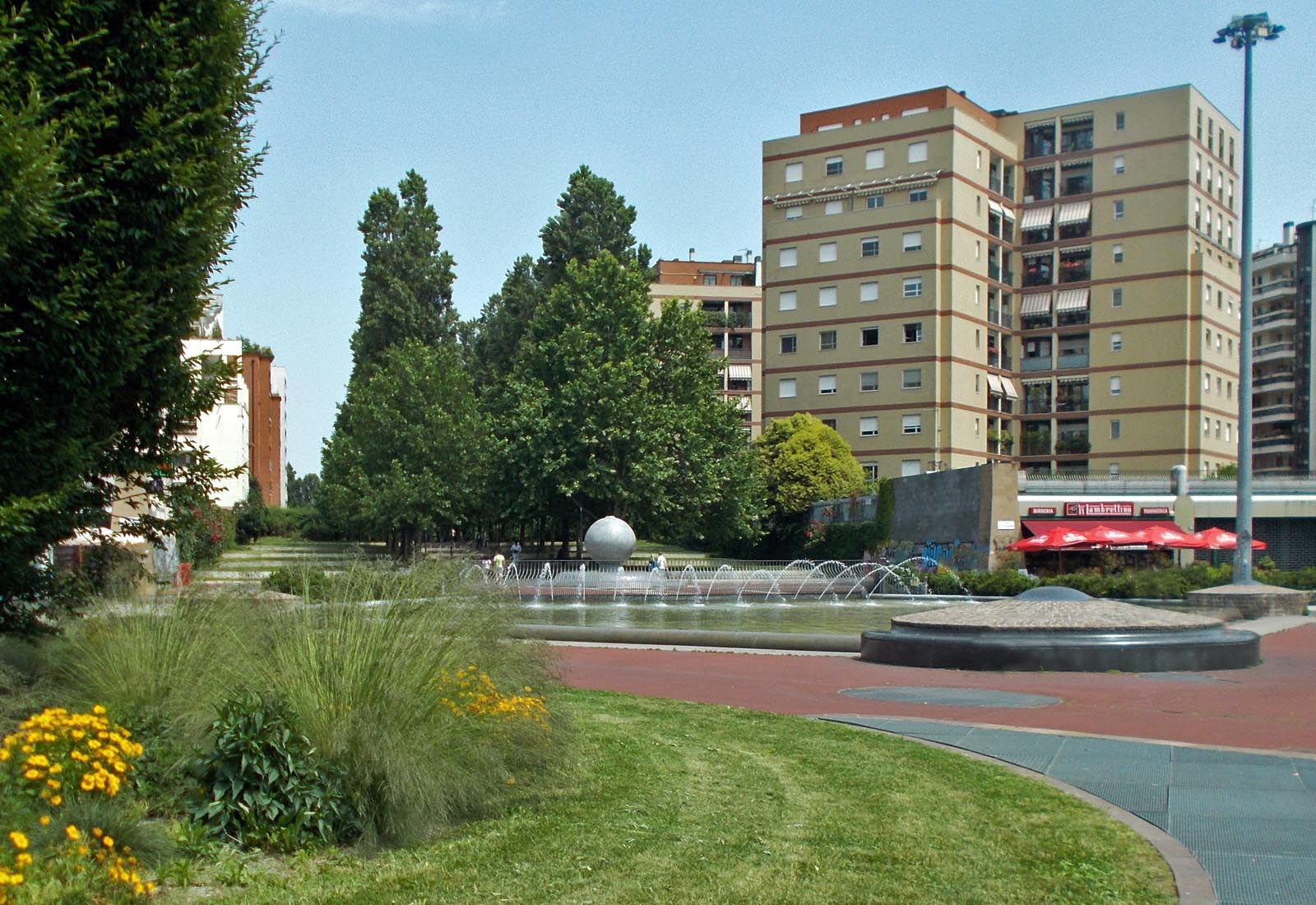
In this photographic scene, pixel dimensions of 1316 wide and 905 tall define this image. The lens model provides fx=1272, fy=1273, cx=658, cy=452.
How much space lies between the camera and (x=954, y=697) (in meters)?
13.6

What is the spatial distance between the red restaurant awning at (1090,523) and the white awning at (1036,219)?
32576 mm

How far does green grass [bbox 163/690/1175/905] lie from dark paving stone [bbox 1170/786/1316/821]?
675mm

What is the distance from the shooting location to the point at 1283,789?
8.24m

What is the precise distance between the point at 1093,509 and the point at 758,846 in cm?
Answer: 4634

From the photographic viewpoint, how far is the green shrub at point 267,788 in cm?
632

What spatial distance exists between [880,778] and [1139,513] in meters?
46.2

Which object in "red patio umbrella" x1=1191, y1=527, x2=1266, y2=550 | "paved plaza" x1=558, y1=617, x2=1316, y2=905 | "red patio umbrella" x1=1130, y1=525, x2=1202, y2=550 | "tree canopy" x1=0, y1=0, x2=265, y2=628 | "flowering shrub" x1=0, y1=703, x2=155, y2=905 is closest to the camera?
"flowering shrub" x1=0, y1=703, x2=155, y2=905

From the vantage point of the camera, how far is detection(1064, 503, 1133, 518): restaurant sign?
49.7 meters

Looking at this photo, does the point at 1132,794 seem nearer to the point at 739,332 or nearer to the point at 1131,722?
the point at 1131,722

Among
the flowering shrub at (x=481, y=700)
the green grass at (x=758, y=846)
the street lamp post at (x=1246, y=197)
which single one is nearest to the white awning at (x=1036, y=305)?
the street lamp post at (x=1246, y=197)

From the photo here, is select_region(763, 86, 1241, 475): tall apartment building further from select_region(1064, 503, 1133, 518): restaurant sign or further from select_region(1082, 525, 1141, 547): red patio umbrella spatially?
select_region(1082, 525, 1141, 547): red patio umbrella

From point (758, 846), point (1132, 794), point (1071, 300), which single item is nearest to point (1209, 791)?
point (1132, 794)

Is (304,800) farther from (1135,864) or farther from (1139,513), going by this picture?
(1139,513)

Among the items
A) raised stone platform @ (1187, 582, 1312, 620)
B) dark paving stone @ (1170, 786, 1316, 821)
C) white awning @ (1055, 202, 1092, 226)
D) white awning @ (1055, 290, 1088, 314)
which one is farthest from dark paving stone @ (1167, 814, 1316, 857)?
white awning @ (1055, 202, 1092, 226)
